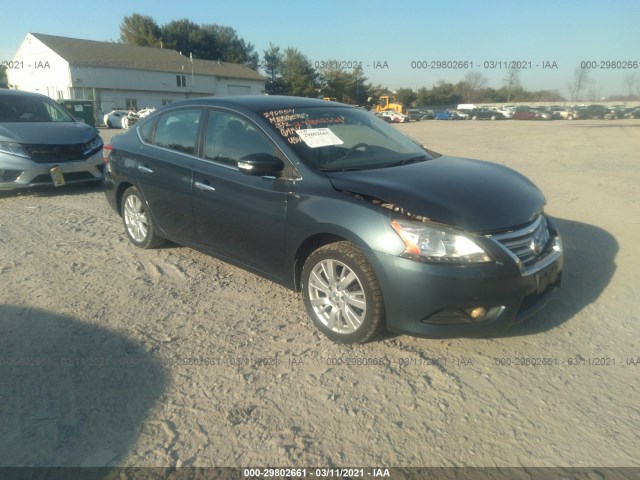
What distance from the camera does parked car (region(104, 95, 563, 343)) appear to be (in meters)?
2.90

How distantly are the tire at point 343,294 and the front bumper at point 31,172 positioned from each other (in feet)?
19.8

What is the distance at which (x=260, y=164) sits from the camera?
11.3ft

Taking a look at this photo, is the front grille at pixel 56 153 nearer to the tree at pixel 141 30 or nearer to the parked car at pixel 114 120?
the parked car at pixel 114 120

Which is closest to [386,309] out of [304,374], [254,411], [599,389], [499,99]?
[304,374]

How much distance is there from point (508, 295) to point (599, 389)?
73cm

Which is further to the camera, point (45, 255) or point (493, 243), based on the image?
point (45, 255)

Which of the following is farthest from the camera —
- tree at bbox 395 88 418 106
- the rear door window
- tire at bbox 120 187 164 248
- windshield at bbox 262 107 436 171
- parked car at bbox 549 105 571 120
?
tree at bbox 395 88 418 106

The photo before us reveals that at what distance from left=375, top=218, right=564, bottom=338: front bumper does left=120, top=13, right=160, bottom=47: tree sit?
78.9m

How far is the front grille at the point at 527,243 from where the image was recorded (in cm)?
299

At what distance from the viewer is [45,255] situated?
498cm

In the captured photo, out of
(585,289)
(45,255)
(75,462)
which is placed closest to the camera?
(75,462)

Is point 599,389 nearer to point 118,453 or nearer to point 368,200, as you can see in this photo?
point 368,200

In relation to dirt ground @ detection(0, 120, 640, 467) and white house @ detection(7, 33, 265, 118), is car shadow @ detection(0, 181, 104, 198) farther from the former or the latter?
white house @ detection(7, 33, 265, 118)

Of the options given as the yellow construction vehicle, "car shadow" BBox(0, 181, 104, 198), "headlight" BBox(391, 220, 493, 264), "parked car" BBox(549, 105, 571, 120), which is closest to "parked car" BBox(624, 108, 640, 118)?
"parked car" BBox(549, 105, 571, 120)
